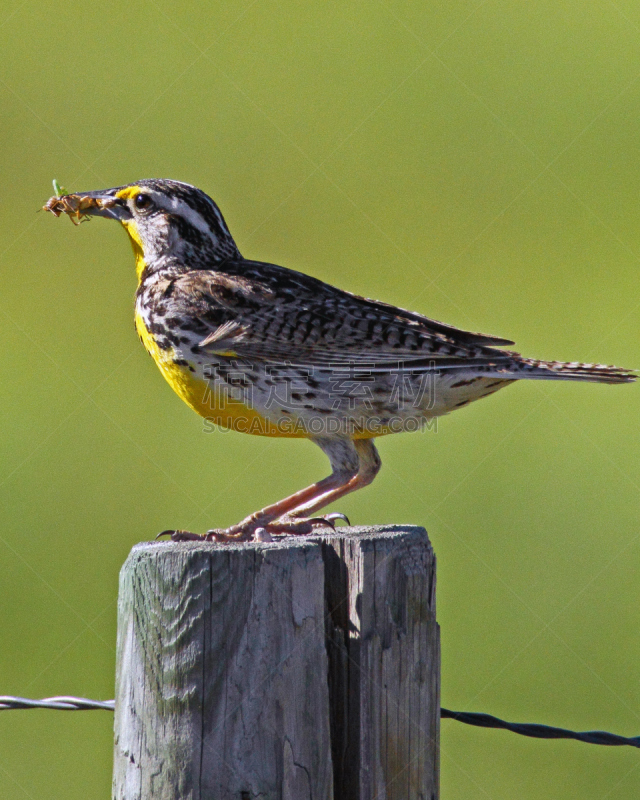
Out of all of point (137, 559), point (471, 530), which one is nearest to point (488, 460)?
point (471, 530)

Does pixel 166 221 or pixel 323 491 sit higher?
pixel 166 221

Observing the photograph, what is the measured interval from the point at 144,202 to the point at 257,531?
196cm

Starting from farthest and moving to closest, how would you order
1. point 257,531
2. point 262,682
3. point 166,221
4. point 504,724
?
point 166,221
point 257,531
point 504,724
point 262,682

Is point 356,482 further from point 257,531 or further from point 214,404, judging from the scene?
point 257,531

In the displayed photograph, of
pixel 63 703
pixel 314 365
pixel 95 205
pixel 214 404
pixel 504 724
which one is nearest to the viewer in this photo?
pixel 504 724

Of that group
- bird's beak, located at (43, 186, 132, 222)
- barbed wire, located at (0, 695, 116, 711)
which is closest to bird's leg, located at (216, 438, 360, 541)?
barbed wire, located at (0, 695, 116, 711)

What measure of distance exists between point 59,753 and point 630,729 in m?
3.43

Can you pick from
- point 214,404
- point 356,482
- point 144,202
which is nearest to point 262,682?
point 214,404

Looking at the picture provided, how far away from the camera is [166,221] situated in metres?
4.32

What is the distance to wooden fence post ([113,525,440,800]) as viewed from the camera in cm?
221

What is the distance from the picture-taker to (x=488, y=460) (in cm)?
893

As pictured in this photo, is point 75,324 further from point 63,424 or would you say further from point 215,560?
point 215,560

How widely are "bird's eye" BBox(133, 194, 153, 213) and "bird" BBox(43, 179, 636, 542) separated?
1.27 feet

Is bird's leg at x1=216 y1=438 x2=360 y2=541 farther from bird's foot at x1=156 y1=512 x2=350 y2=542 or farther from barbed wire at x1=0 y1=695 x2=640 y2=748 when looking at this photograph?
barbed wire at x1=0 y1=695 x2=640 y2=748
